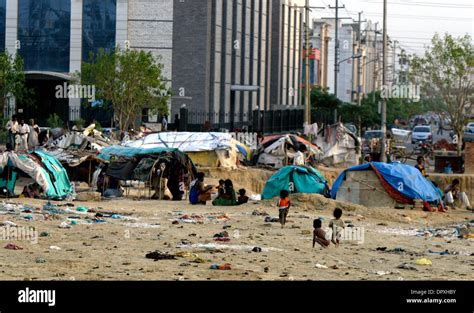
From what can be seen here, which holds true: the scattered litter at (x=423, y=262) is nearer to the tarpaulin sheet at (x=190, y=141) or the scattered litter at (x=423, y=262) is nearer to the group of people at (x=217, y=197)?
the group of people at (x=217, y=197)

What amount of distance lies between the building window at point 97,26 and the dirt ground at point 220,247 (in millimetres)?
26248

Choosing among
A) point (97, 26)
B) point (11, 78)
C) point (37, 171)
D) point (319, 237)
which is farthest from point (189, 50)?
point (319, 237)

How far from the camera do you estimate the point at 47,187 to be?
91.1ft

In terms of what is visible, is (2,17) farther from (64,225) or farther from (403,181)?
(64,225)

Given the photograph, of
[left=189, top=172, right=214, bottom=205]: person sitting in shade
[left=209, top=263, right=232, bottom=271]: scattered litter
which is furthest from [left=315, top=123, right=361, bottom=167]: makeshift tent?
[left=209, top=263, right=232, bottom=271]: scattered litter

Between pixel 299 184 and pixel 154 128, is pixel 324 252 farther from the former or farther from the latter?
pixel 154 128

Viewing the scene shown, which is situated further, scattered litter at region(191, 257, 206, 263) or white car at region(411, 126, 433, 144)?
white car at region(411, 126, 433, 144)

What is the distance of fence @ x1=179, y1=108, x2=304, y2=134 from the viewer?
51.2 m

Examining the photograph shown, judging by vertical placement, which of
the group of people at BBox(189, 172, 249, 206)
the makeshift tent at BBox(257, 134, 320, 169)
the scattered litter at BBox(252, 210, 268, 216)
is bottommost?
the scattered litter at BBox(252, 210, 268, 216)

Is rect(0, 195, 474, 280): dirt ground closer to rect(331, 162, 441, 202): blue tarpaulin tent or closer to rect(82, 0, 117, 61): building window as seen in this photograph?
rect(331, 162, 441, 202): blue tarpaulin tent

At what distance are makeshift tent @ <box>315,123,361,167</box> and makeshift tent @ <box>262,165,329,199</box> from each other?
503 inches

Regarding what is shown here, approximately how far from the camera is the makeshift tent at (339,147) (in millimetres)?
44584

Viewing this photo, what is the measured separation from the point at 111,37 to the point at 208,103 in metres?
7.22
